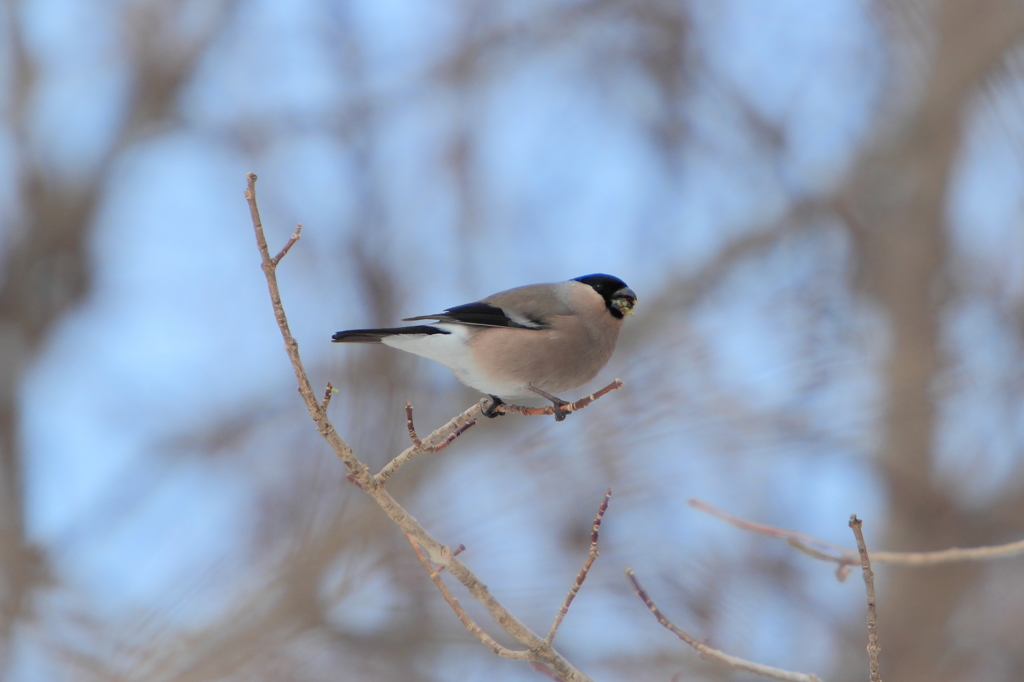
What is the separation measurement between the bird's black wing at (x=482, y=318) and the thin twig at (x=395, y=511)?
3.86ft

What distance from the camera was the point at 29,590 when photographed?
4586mm

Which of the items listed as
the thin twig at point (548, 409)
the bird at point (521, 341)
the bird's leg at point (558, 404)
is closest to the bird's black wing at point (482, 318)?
the bird at point (521, 341)

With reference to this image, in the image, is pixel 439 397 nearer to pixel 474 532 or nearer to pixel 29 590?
pixel 474 532

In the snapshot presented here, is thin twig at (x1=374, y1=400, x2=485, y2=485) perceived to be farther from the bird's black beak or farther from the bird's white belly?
the bird's black beak

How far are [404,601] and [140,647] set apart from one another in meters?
1.34

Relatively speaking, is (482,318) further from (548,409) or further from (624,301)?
(548,409)

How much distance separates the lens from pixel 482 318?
2.94 meters

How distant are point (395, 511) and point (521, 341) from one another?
1113mm

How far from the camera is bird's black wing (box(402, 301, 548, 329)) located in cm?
288

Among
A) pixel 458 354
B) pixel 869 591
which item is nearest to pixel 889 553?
pixel 869 591

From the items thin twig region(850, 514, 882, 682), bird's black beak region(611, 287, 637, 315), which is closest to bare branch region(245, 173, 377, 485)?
thin twig region(850, 514, 882, 682)

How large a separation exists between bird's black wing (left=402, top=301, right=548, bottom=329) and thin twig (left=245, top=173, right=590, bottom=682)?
3.86 feet

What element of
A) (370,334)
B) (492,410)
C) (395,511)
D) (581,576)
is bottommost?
(581,576)

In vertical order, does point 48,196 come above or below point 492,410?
above
